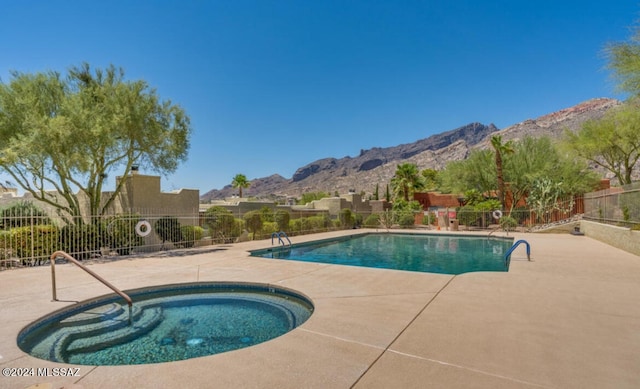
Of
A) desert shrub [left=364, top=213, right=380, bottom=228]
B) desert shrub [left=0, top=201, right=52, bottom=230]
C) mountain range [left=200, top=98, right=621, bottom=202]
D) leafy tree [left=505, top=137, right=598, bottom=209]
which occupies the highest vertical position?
mountain range [left=200, top=98, right=621, bottom=202]

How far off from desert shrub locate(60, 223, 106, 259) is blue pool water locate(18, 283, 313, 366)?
573 cm

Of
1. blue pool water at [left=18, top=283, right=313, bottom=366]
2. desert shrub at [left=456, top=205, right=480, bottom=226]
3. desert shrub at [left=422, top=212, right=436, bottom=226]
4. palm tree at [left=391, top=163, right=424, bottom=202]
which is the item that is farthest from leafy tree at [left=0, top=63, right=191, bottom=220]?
palm tree at [left=391, top=163, right=424, bottom=202]

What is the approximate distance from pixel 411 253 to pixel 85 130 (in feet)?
41.9

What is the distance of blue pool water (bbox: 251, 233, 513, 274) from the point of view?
11.2 metres

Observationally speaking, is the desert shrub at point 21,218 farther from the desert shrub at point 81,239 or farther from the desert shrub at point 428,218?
the desert shrub at point 428,218

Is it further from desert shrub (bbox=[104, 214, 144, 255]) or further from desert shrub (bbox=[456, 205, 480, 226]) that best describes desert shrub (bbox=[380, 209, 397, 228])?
desert shrub (bbox=[104, 214, 144, 255])

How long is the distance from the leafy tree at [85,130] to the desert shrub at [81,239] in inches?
22.7

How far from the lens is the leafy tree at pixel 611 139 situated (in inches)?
840

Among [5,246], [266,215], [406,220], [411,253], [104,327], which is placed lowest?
[411,253]

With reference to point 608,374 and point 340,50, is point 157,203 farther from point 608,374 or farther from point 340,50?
point 340,50

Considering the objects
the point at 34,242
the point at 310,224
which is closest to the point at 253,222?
the point at 310,224

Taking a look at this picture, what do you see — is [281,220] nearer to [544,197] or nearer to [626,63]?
[626,63]

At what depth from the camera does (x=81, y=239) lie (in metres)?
10.7

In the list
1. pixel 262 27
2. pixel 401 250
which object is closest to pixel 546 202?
pixel 401 250
